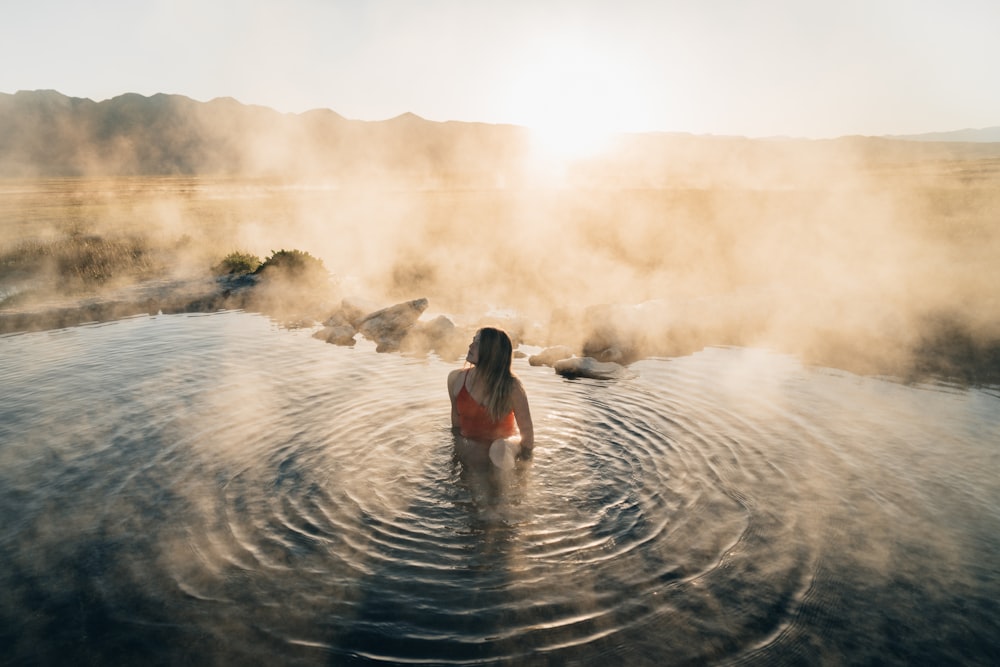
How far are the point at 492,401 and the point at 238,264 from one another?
1533 cm

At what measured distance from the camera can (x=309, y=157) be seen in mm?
132625

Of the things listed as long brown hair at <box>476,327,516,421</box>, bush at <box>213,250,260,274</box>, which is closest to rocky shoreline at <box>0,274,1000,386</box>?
bush at <box>213,250,260,274</box>

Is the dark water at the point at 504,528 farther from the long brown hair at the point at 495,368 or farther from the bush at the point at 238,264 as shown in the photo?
the bush at the point at 238,264

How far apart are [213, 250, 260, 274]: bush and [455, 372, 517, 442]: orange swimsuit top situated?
14383 mm

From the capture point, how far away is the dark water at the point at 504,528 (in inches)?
142

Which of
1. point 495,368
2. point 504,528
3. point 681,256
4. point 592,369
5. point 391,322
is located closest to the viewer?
point 504,528

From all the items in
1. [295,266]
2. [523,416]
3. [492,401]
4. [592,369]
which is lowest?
[592,369]

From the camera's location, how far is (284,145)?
15850 cm

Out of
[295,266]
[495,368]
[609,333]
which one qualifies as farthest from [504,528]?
[295,266]

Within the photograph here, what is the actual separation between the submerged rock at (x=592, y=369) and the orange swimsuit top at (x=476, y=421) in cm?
344

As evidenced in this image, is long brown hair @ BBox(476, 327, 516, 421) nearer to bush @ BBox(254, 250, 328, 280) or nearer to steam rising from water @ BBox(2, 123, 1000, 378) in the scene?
steam rising from water @ BBox(2, 123, 1000, 378)

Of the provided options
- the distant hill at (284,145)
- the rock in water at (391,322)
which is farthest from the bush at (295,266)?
the distant hill at (284,145)

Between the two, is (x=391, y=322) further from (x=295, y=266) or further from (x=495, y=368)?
(x=495, y=368)

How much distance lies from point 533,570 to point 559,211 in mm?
25571
